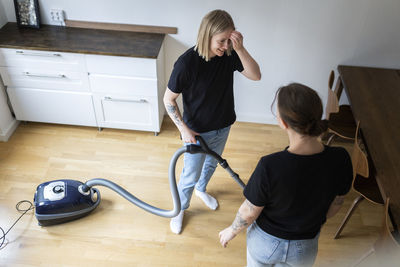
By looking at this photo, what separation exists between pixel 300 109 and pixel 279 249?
2.11ft

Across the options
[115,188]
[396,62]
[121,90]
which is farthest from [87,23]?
[396,62]

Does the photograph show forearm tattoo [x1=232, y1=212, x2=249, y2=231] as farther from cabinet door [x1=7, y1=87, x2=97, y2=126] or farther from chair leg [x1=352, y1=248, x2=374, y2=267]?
cabinet door [x1=7, y1=87, x2=97, y2=126]

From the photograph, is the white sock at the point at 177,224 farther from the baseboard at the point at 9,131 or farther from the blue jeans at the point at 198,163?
the baseboard at the point at 9,131

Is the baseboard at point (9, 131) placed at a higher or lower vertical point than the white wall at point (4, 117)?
lower

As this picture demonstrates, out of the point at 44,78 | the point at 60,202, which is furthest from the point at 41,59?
the point at 60,202

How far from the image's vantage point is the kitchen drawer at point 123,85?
2.75 meters

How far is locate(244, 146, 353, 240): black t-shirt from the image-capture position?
122cm

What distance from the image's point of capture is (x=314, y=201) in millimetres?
1293

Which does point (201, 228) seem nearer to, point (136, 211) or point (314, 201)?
point (136, 211)

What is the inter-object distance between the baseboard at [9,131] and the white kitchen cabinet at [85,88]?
0.12 metres

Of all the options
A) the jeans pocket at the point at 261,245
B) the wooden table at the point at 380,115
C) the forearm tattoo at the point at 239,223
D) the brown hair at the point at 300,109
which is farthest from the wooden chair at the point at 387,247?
the brown hair at the point at 300,109

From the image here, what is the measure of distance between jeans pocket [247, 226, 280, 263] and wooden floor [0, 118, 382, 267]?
74 centimetres

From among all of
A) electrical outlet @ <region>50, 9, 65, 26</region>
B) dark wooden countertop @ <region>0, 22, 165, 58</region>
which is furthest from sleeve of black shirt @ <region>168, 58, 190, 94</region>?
electrical outlet @ <region>50, 9, 65, 26</region>

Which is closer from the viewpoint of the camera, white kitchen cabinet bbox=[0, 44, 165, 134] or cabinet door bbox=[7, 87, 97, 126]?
white kitchen cabinet bbox=[0, 44, 165, 134]
